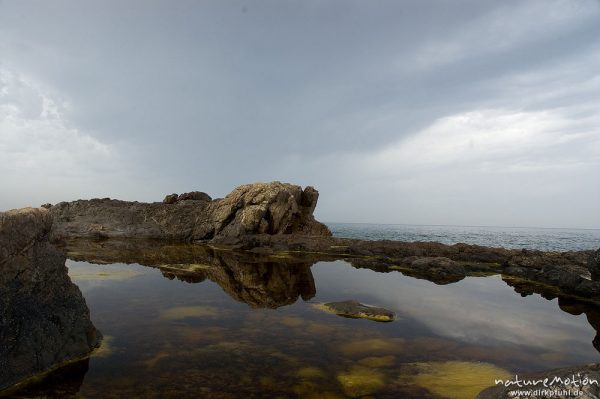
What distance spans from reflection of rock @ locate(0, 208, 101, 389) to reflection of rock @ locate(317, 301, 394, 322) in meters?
7.66

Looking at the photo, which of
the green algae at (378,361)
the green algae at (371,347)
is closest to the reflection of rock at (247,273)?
the green algae at (371,347)

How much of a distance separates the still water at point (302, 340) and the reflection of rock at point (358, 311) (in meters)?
0.47

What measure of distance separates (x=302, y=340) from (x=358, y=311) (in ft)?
11.6

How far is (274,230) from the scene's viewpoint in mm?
40281

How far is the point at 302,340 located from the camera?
9.30 meters

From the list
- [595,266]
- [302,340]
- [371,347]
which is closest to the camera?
[371,347]

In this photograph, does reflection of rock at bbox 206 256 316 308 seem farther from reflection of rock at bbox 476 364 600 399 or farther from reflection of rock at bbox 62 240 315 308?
reflection of rock at bbox 476 364 600 399

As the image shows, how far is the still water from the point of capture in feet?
21.8

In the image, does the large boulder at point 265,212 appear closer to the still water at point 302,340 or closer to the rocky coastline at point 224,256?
the rocky coastline at point 224,256

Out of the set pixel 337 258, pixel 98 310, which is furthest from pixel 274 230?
pixel 98 310

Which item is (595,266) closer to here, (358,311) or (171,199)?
(358,311)

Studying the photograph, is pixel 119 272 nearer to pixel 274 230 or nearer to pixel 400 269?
pixel 400 269

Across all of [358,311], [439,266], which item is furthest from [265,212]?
[358,311]

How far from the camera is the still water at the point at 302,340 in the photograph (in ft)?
21.8
